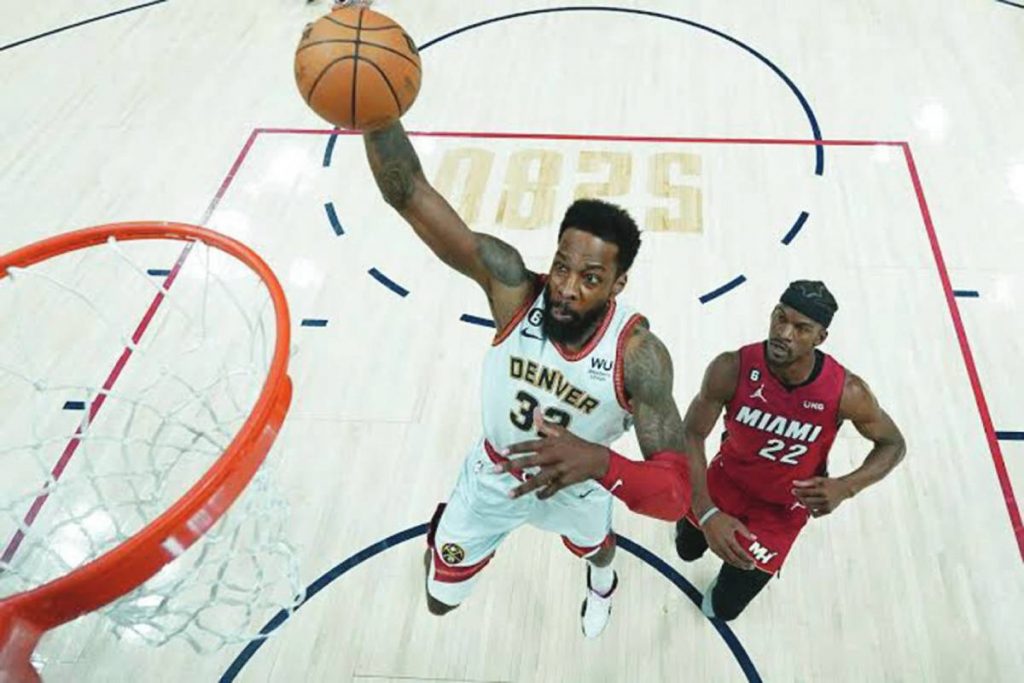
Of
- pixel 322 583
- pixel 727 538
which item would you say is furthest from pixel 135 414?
pixel 727 538

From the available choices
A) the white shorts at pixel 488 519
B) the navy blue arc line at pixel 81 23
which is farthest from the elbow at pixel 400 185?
the navy blue arc line at pixel 81 23

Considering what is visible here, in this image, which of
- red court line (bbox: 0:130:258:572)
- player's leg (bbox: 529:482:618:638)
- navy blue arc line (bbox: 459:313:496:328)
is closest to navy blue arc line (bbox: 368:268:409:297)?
navy blue arc line (bbox: 459:313:496:328)

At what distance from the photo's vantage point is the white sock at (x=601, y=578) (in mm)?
3275

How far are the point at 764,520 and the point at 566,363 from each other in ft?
3.60

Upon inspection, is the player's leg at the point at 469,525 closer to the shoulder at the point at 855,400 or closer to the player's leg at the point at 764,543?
the player's leg at the point at 764,543

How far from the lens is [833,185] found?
5.39 meters

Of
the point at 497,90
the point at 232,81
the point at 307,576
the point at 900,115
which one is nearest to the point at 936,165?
the point at 900,115

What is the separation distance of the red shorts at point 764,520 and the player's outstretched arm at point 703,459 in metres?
0.24

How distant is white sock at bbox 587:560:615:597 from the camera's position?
129 inches

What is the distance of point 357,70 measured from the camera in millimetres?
2479

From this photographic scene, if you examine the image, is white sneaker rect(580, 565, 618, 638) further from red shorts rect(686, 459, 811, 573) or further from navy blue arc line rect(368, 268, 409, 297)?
navy blue arc line rect(368, 268, 409, 297)

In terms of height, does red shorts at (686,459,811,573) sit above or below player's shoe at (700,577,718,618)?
above

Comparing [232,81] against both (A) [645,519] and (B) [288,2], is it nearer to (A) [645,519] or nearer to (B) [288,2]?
(B) [288,2]

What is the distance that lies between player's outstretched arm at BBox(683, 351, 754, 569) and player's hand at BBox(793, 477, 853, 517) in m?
0.25
